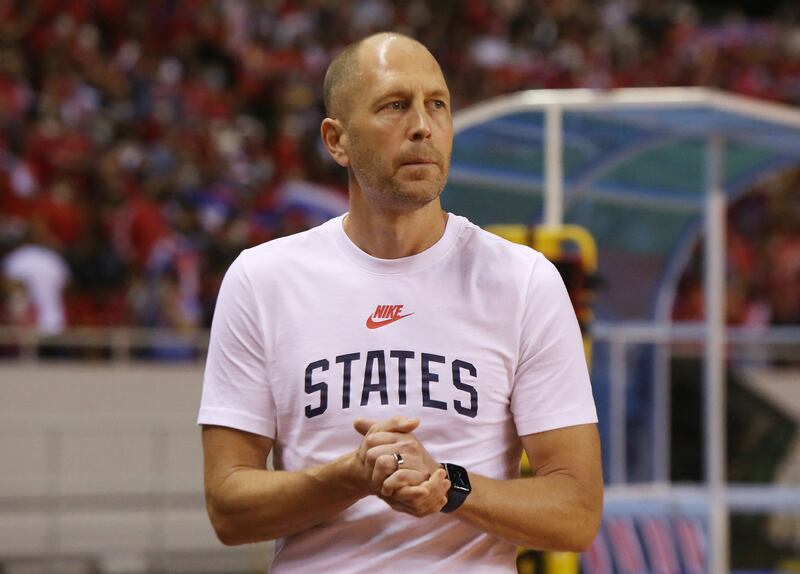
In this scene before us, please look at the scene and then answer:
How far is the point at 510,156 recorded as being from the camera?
22.3ft

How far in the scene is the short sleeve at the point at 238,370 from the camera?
2820mm

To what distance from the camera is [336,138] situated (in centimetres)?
291

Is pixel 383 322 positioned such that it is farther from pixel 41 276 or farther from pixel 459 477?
pixel 41 276

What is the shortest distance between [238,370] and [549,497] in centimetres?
70

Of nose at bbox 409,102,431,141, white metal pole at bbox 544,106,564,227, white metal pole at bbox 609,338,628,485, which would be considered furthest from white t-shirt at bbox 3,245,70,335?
nose at bbox 409,102,431,141

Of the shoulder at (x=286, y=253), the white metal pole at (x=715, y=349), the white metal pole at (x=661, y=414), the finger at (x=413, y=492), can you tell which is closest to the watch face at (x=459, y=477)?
the finger at (x=413, y=492)

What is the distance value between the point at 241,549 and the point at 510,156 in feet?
19.0

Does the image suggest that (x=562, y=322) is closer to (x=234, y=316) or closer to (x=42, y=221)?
(x=234, y=316)

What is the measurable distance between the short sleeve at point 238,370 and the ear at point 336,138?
0.32 m

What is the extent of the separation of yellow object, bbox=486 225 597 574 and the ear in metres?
2.55

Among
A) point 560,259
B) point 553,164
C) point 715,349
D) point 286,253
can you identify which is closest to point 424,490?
point 286,253

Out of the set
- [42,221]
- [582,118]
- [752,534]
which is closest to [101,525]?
[42,221]

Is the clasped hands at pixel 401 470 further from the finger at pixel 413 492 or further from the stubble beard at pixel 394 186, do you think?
the stubble beard at pixel 394 186

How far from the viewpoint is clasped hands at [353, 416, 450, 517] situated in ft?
8.06
